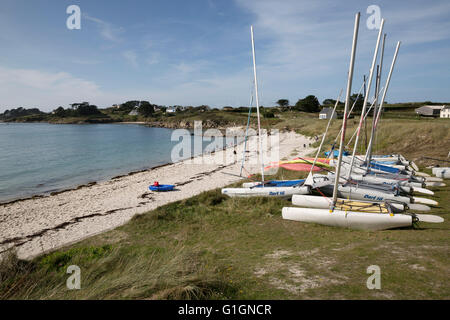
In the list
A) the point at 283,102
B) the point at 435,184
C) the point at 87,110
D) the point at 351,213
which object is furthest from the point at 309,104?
the point at 87,110

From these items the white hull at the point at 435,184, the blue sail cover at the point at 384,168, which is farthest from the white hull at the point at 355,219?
the blue sail cover at the point at 384,168

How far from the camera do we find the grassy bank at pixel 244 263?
17.1 feet

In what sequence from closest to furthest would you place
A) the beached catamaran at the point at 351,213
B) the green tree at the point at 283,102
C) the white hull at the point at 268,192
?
the beached catamaran at the point at 351,213, the white hull at the point at 268,192, the green tree at the point at 283,102

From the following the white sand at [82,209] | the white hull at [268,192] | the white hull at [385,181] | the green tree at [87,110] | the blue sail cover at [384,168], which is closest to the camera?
the white sand at [82,209]

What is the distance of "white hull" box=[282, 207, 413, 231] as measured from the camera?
8.84 meters

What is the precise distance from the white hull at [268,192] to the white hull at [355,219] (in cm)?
275

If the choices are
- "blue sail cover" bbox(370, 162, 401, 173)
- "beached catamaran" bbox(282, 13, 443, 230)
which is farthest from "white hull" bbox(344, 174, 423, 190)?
"blue sail cover" bbox(370, 162, 401, 173)

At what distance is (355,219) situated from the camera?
9234mm

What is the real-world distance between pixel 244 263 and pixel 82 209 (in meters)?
14.2

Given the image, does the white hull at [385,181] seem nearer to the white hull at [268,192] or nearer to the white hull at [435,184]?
the white hull at [435,184]

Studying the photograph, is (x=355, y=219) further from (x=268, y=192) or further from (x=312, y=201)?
(x=268, y=192)

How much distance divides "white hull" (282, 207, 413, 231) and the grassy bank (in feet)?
1.18
